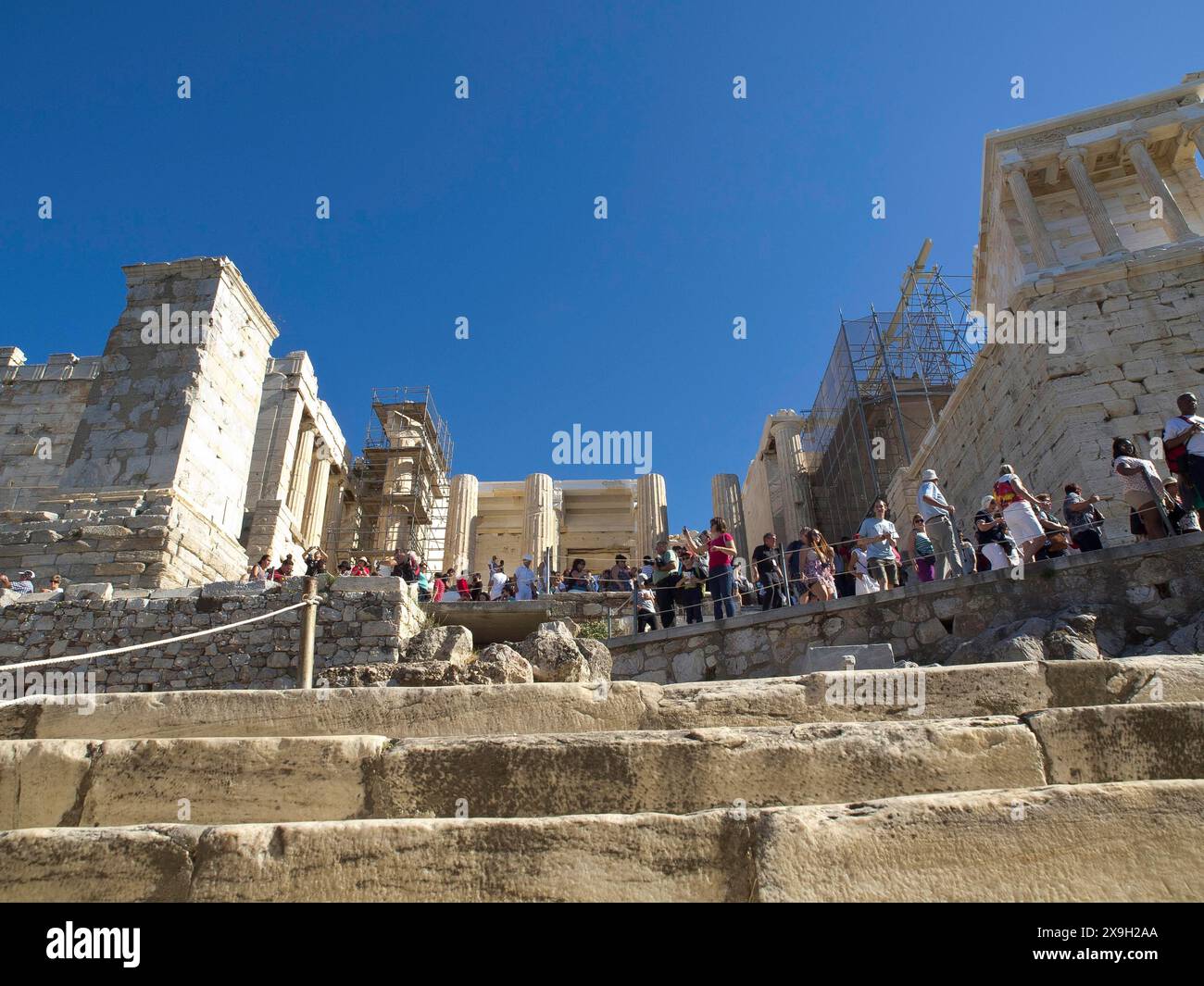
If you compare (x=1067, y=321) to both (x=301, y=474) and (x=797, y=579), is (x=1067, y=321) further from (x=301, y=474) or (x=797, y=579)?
(x=301, y=474)

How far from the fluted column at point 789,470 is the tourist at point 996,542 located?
12314 mm

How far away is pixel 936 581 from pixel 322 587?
7131 mm

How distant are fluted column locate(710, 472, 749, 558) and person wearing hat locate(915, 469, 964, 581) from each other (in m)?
14.1

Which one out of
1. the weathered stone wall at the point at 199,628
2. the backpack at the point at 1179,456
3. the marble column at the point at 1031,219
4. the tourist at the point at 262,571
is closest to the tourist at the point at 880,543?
the backpack at the point at 1179,456

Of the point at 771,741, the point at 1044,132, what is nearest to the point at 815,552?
the point at 771,741

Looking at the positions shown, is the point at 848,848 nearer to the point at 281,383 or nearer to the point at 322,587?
the point at 322,587

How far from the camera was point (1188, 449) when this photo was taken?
27.0ft

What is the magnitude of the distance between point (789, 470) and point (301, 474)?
13.2 metres

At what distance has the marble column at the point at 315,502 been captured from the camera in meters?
21.7

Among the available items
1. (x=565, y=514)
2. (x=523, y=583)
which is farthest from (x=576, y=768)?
(x=565, y=514)

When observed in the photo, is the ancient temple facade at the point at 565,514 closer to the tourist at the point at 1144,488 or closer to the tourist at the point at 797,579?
the tourist at the point at 797,579

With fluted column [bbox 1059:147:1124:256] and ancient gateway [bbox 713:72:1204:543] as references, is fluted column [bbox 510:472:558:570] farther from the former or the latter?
fluted column [bbox 1059:147:1124:256]
